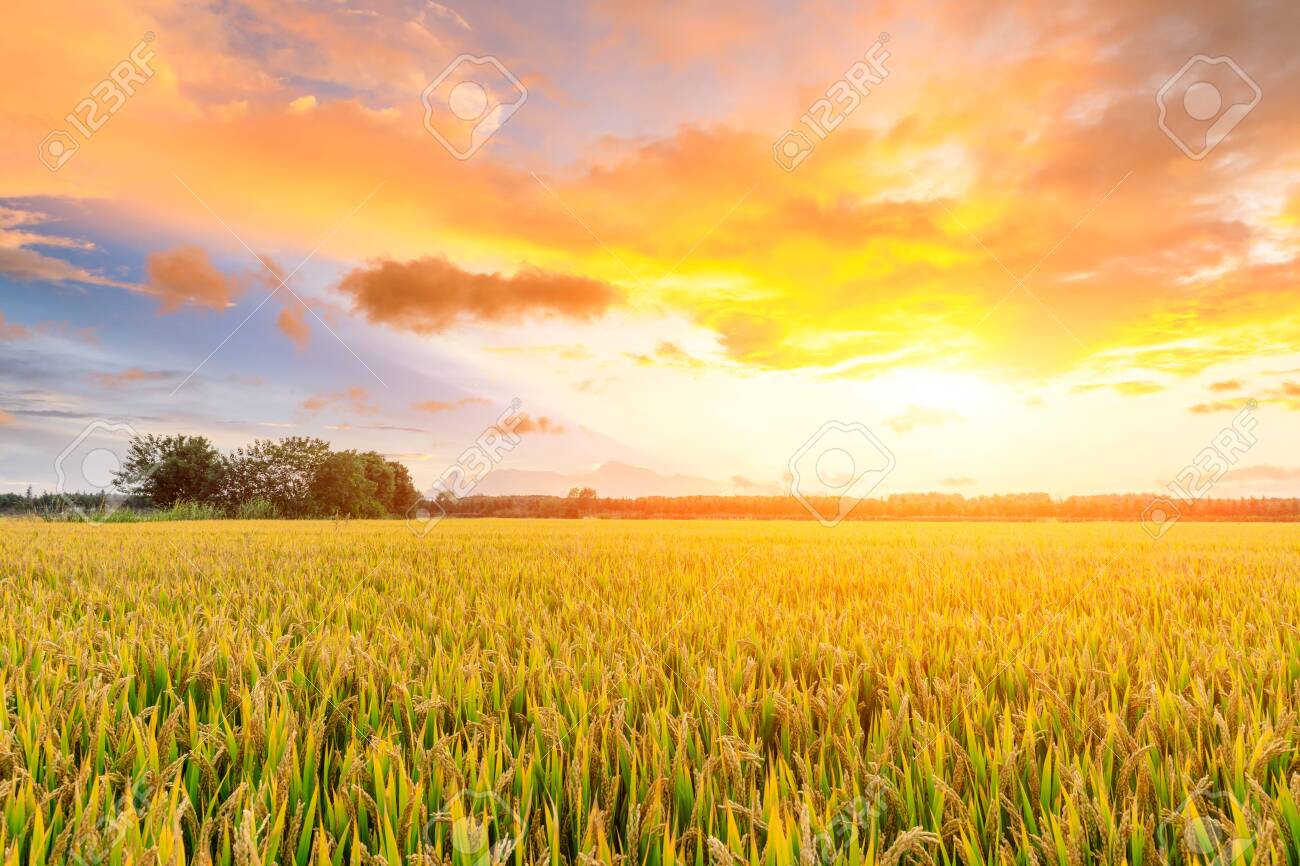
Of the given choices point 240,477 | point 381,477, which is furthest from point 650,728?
point 381,477

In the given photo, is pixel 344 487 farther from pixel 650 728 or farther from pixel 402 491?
pixel 650 728

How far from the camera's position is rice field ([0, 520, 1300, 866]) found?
71.7 inches

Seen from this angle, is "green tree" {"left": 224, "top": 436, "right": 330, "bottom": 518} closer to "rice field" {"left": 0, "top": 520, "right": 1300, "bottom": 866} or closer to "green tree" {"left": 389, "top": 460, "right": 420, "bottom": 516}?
"green tree" {"left": 389, "top": 460, "right": 420, "bottom": 516}

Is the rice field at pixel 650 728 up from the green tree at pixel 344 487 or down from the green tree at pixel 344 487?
down

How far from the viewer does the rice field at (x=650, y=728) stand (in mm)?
1820

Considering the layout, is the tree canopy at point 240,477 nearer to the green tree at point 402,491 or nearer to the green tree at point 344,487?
the green tree at point 344,487

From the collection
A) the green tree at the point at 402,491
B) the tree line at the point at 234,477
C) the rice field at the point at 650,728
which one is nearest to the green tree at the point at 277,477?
the tree line at the point at 234,477

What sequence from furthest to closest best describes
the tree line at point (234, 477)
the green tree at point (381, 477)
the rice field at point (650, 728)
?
the green tree at point (381, 477), the tree line at point (234, 477), the rice field at point (650, 728)

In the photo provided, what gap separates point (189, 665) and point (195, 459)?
56671 millimetres

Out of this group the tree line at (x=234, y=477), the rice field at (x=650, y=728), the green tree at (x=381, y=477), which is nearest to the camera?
the rice field at (x=650, y=728)

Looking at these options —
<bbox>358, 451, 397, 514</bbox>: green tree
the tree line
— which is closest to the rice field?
the tree line

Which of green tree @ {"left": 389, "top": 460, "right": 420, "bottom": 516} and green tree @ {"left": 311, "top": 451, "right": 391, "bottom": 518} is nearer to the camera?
green tree @ {"left": 311, "top": 451, "right": 391, "bottom": 518}

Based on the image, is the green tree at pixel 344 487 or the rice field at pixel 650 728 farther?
the green tree at pixel 344 487

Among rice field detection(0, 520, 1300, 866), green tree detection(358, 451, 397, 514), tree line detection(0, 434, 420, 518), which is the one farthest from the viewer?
green tree detection(358, 451, 397, 514)
